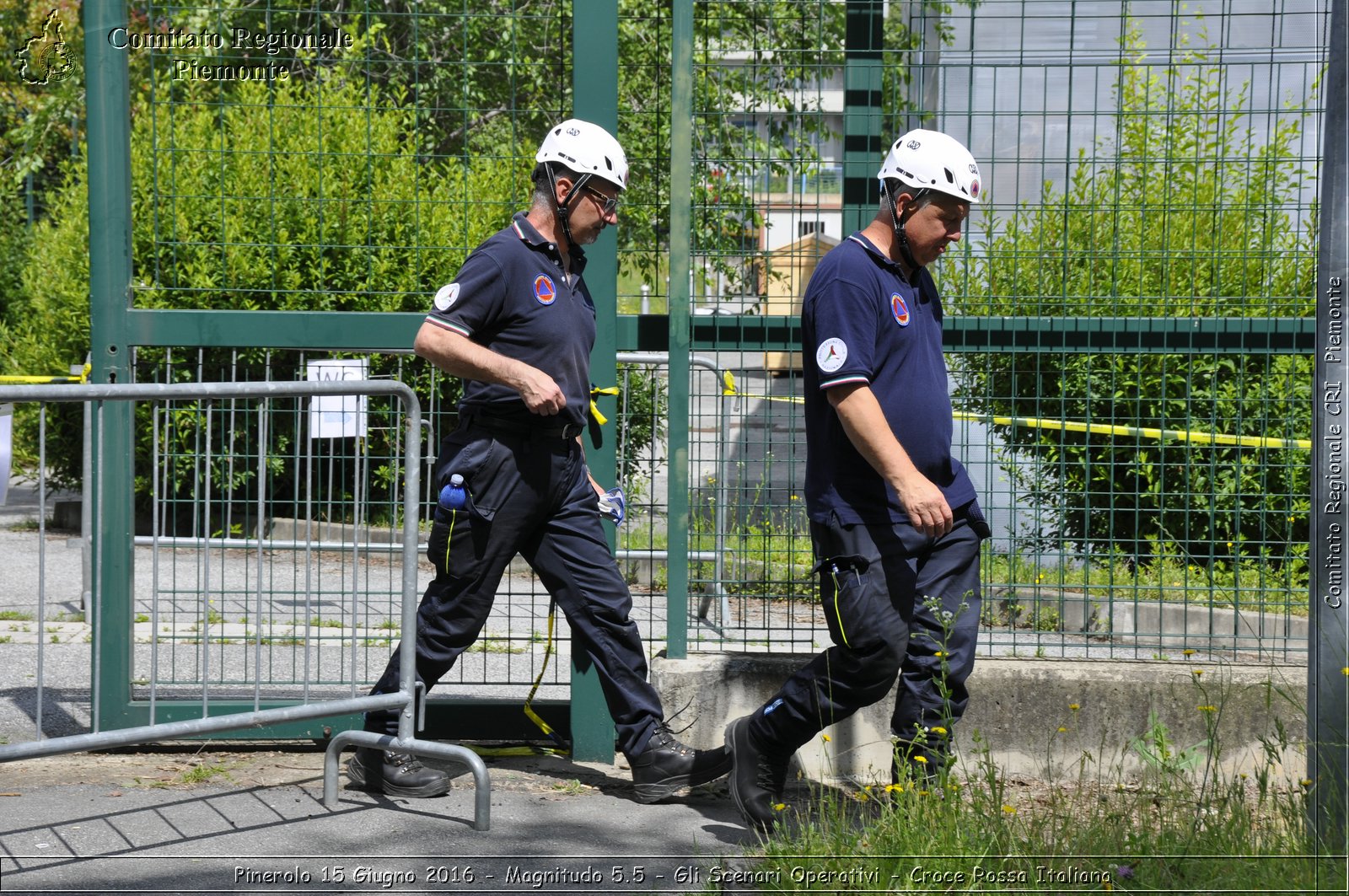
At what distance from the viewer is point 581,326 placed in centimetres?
466

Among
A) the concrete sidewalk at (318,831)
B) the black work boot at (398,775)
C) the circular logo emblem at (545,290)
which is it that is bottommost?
the concrete sidewalk at (318,831)

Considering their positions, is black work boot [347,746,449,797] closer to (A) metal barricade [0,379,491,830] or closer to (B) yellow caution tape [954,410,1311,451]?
(A) metal barricade [0,379,491,830]

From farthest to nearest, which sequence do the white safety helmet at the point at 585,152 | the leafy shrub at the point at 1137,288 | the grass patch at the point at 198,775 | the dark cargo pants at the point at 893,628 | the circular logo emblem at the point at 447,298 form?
the leafy shrub at the point at 1137,288
the grass patch at the point at 198,775
the white safety helmet at the point at 585,152
the circular logo emblem at the point at 447,298
the dark cargo pants at the point at 893,628

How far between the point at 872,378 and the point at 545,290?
114 cm

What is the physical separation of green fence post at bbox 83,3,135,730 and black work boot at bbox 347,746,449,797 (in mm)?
1026

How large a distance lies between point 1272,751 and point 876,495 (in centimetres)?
130

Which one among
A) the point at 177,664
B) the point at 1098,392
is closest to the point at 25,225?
the point at 177,664

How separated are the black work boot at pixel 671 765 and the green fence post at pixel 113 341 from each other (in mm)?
1935

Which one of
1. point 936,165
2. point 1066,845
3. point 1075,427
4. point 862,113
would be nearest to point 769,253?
point 862,113

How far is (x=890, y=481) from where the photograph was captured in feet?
13.0

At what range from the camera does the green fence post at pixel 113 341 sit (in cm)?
494

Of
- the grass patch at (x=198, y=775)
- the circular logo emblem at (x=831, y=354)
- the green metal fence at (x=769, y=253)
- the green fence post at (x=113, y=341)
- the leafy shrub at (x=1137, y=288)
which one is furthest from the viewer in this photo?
the leafy shrub at (x=1137, y=288)

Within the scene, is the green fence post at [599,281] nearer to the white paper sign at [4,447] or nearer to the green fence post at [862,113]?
the green fence post at [862,113]

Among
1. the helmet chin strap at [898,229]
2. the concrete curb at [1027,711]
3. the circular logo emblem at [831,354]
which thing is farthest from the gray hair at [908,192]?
the concrete curb at [1027,711]
